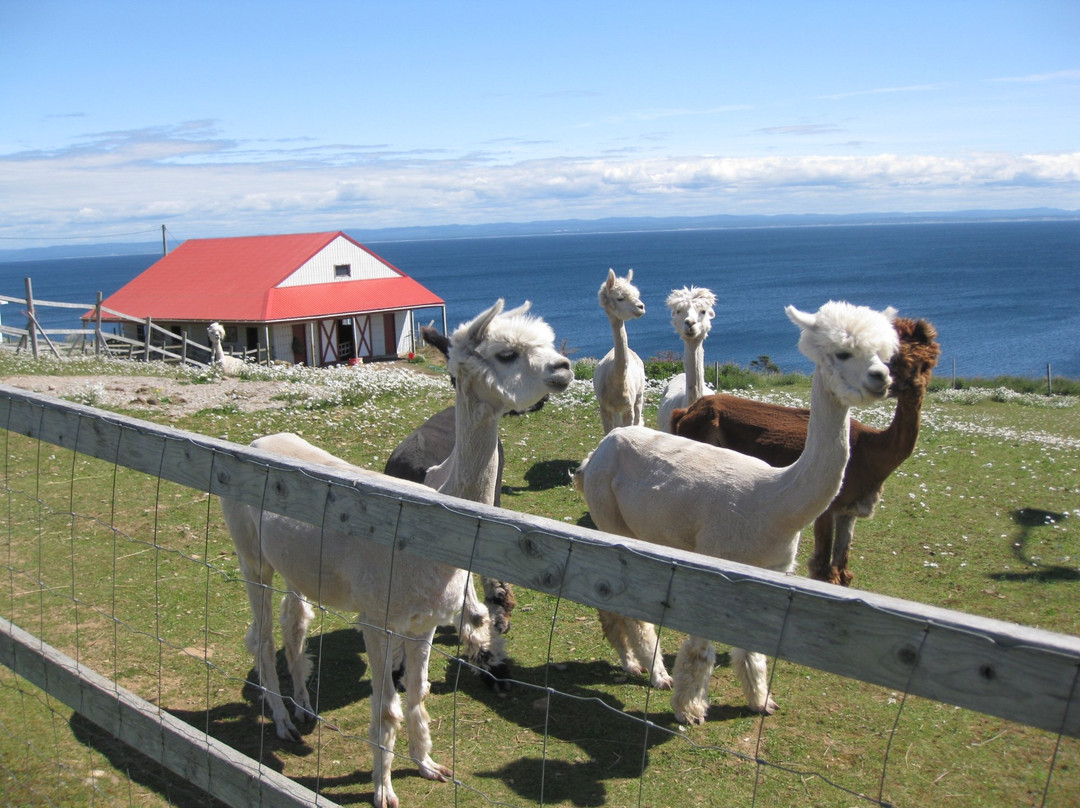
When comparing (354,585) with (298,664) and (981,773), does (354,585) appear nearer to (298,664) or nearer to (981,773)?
(298,664)

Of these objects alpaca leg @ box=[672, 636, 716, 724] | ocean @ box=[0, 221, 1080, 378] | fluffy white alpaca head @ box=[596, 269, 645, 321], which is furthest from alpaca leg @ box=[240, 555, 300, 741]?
ocean @ box=[0, 221, 1080, 378]

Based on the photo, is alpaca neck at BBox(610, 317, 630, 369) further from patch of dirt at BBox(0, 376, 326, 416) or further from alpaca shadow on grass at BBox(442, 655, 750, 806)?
patch of dirt at BBox(0, 376, 326, 416)

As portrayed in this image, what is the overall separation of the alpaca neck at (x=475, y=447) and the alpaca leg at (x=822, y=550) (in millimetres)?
3591

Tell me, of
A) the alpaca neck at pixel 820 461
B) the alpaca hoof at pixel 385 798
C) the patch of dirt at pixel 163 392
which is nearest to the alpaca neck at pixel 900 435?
the alpaca neck at pixel 820 461

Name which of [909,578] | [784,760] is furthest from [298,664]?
[909,578]

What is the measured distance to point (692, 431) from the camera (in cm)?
783

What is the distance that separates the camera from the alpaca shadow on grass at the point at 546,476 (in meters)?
11.0

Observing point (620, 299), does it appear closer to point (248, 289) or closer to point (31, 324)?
point (31, 324)

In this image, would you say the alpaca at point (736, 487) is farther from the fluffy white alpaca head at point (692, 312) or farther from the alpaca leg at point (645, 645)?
the fluffy white alpaca head at point (692, 312)

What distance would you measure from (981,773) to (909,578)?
3.38 meters

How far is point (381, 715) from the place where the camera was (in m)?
4.21

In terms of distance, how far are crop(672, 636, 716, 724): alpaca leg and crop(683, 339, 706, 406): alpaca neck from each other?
14.8 ft

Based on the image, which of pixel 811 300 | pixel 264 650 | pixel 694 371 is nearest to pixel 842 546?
pixel 694 371

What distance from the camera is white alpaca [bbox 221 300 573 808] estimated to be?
162 inches
